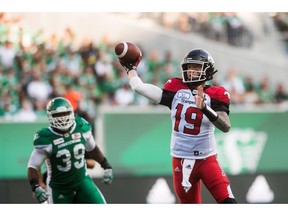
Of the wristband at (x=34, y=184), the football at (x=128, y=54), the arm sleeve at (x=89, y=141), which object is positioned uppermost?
the football at (x=128, y=54)

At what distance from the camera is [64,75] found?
405 inches

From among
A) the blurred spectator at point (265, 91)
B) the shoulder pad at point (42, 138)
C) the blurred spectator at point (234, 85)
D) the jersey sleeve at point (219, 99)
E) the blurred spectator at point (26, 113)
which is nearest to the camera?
the jersey sleeve at point (219, 99)

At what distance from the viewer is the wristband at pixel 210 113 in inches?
230

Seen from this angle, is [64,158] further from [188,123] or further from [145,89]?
[188,123]

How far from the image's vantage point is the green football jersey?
21.3 ft

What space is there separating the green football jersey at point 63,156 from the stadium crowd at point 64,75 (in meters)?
3.36

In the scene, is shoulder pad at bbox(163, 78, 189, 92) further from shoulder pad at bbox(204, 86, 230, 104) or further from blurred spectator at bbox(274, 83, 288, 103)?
blurred spectator at bbox(274, 83, 288, 103)

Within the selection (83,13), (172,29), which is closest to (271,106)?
(172,29)

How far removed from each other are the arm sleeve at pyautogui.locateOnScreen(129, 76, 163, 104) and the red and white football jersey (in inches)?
1.9

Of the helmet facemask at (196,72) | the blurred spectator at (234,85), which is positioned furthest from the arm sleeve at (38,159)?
the blurred spectator at (234,85)

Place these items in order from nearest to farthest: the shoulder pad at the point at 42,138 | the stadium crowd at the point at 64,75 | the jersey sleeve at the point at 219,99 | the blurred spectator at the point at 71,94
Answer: the jersey sleeve at the point at 219,99, the shoulder pad at the point at 42,138, the blurred spectator at the point at 71,94, the stadium crowd at the point at 64,75

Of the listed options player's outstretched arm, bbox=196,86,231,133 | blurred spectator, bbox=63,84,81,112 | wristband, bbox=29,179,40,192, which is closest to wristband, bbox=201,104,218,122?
player's outstretched arm, bbox=196,86,231,133

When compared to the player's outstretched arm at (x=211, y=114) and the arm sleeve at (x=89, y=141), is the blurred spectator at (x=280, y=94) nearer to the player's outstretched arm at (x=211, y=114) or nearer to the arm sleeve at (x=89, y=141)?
the arm sleeve at (x=89, y=141)
